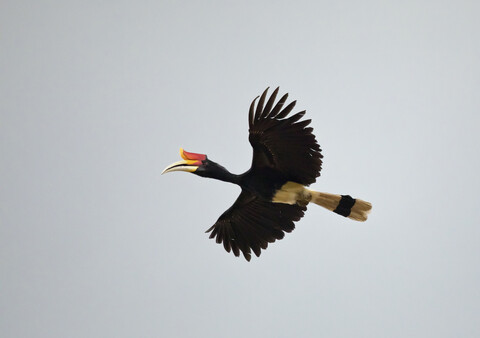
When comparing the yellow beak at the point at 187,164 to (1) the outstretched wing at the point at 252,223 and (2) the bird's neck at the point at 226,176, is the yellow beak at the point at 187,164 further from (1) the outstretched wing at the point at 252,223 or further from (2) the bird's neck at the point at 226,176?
(1) the outstretched wing at the point at 252,223

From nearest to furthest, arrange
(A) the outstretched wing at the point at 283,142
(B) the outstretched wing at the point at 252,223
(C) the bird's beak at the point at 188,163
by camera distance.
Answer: (A) the outstretched wing at the point at 283,142
(C) the bird's beak at the point at 188,163
(B) the outstretched wing at the point at 252,223

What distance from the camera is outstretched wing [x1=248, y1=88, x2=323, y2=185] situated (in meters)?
13.4

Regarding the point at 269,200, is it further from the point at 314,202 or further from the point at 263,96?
the point at 263,96

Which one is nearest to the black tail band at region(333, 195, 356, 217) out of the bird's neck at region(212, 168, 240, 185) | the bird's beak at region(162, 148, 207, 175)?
the bird's neck at region(212, 168, 240, 185)

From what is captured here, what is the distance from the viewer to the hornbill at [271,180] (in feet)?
44.4

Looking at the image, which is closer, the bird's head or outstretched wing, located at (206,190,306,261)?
the bird's head

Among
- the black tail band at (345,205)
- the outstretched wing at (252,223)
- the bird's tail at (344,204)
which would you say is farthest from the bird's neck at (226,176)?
the black tail band at (345,205)

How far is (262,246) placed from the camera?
50.4 ft

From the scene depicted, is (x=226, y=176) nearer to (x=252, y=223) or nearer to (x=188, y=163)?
(x=188, y=163)

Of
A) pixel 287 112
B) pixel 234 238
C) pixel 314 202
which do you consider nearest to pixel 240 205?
pixel 234 238

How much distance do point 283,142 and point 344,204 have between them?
1730mm

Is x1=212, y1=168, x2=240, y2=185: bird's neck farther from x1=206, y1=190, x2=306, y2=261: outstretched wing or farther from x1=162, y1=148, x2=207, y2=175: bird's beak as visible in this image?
x1=206, y1=190, x2=306, y2=261: outstretched wing

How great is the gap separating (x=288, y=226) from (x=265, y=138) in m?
2.11

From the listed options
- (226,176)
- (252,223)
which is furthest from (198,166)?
(252,223)
